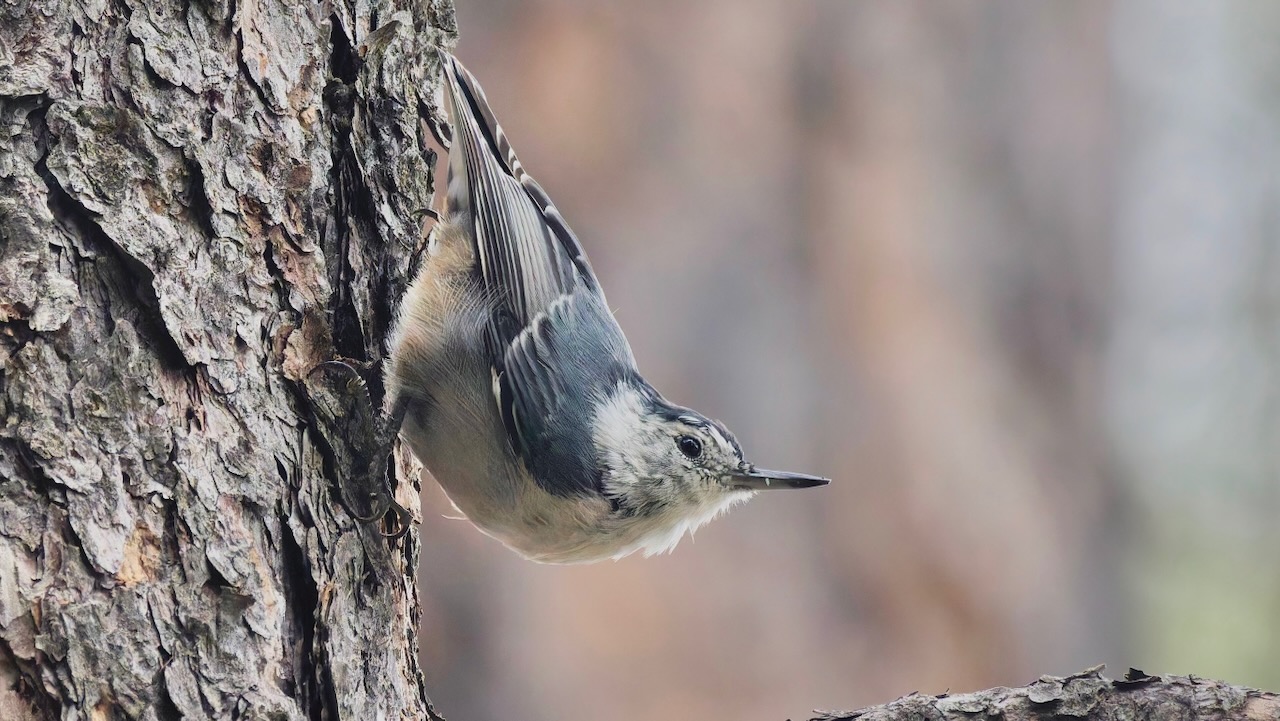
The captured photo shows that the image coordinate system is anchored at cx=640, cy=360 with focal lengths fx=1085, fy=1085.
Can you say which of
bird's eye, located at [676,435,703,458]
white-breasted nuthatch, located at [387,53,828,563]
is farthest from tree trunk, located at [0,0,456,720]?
bird's eye, located at [676,435,703,458]

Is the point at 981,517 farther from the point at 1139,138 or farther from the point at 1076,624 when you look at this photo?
the point at 1139,138

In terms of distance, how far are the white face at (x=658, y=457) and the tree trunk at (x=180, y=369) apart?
0.50 metres

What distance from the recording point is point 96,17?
1.72 m

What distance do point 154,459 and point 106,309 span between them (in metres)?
0.24

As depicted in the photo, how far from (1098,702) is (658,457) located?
44.5 inches

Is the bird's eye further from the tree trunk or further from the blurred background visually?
the blurred background

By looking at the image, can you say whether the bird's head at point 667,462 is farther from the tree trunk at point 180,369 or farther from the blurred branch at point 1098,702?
the blurred branch at point 1098,702

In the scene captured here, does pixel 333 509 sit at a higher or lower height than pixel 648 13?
lower

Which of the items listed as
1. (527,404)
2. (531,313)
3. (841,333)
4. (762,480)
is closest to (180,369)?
(527,404)

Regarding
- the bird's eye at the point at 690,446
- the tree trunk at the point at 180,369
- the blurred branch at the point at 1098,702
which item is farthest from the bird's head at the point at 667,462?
the blurred branch at the point at 1098,702

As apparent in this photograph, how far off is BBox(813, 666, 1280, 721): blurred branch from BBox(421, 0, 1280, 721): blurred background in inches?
76.3

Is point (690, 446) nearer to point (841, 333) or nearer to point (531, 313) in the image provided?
point (531, 313)

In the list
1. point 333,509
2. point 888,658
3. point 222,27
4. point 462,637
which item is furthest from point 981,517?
point 222,27

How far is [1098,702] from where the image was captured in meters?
1.48
